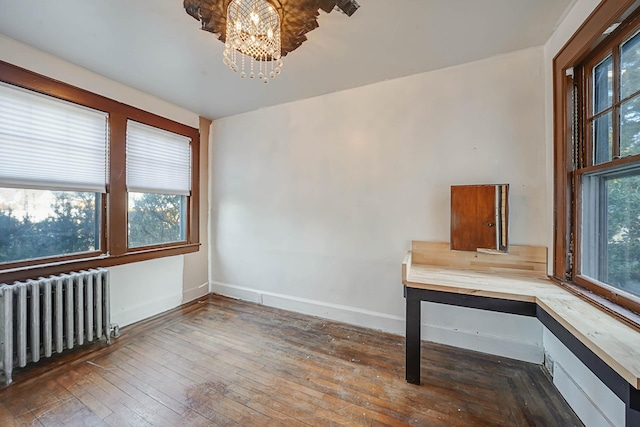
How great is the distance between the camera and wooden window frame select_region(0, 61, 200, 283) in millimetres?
2027

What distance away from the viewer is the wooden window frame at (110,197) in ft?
6.65

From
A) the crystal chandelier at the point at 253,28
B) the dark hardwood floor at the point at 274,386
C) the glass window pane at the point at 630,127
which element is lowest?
the dark hardwood floor at the point at 274,386

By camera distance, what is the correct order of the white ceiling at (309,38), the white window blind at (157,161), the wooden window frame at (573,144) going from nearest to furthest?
the wooden window frame at (573,144)
the white ceiling at (309,38)
the white window blind at (157,161)

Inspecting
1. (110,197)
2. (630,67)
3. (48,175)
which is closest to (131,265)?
(110,197)

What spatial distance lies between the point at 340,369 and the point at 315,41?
2599mm

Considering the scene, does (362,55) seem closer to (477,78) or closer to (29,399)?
(477,78)

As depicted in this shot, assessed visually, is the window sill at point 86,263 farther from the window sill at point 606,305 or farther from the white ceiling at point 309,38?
the window sill at point 606,305

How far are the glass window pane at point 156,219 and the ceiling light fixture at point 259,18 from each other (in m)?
2.12

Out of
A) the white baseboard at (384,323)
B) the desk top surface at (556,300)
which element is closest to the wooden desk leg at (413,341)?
the desk top surface at (556,300)

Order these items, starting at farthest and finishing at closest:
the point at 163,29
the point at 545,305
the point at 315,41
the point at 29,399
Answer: the point at 315,41
the point at 163,29
the point at 29,399
the point at 545,305

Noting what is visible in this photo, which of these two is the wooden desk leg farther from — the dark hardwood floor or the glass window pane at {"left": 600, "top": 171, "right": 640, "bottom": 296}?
the glass window pane at {"left": 600, "top": 171, "right": 640, "bottom": 296}

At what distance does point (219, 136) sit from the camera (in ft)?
12.0

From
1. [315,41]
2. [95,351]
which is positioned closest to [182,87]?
[315,41]

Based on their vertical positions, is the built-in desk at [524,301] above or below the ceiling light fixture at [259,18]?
below
